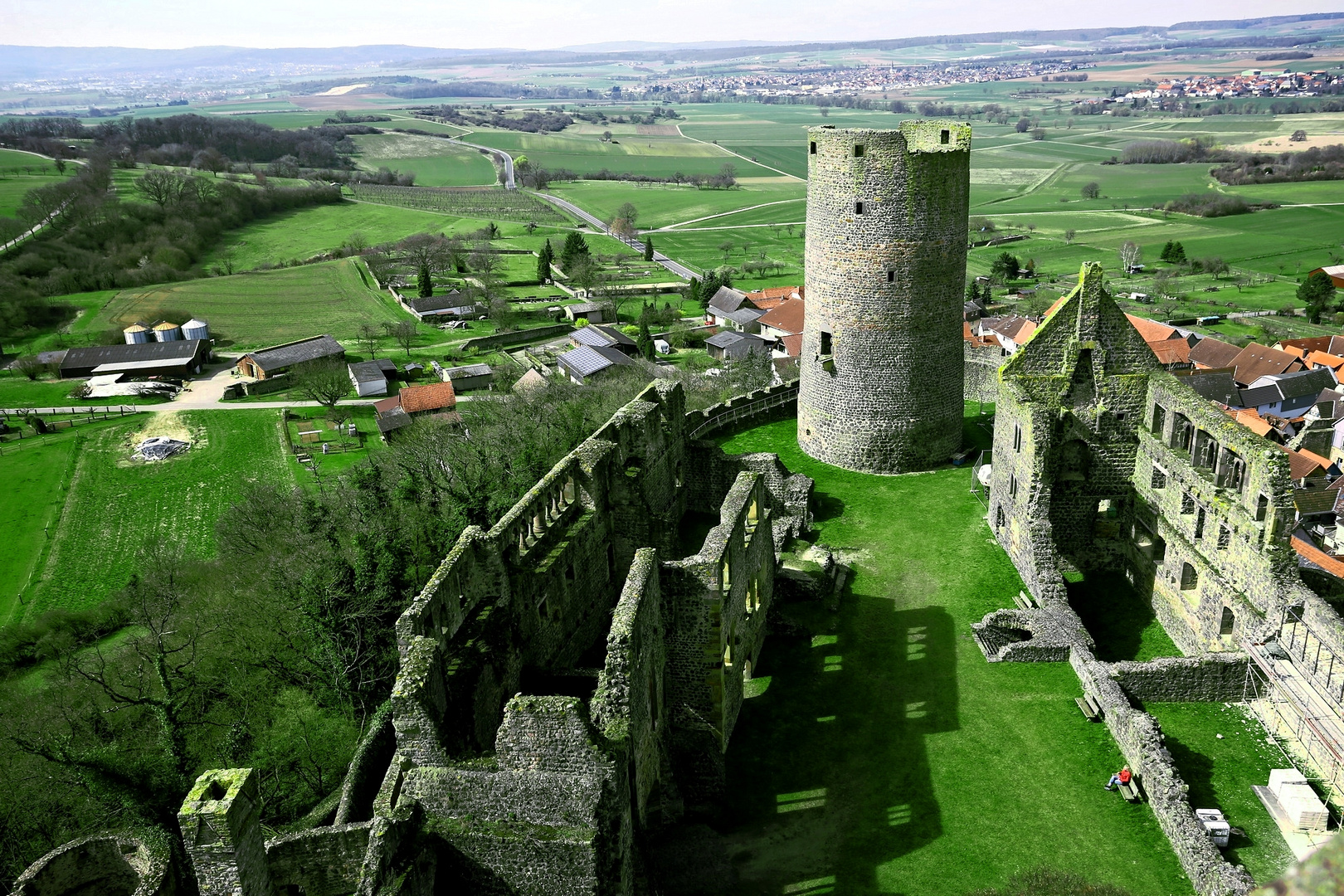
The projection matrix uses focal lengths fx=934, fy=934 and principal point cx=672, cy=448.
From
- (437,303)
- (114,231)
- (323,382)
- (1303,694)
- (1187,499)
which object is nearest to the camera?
(1303,694)

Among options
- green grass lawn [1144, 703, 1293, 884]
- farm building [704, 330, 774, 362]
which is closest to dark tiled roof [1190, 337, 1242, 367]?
farm building [704, 330, 774, 362]

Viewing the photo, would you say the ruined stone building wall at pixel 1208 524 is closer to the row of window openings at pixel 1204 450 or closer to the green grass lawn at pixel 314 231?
the row of window openings at pixel 1204 450

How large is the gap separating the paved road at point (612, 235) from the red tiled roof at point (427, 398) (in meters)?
57.1

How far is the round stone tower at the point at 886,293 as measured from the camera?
3186 cm

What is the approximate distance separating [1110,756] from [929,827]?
15.7ft

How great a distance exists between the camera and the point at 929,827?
19016 millimetres

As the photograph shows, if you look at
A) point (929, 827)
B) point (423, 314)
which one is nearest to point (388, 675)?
point (929, 827)

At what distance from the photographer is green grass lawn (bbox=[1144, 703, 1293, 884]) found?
58.9ft

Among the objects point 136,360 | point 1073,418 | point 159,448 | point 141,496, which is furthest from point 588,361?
point 1073,418

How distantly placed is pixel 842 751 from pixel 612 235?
449ft

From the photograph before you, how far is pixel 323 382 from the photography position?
74812mm

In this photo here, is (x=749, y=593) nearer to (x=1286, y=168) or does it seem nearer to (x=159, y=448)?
(x=159, y=448)

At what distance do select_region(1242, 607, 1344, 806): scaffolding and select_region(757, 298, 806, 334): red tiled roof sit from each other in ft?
216

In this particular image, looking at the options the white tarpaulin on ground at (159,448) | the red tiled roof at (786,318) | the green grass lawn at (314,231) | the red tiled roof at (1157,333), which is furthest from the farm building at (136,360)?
the red tiled roof at (1157,333)
